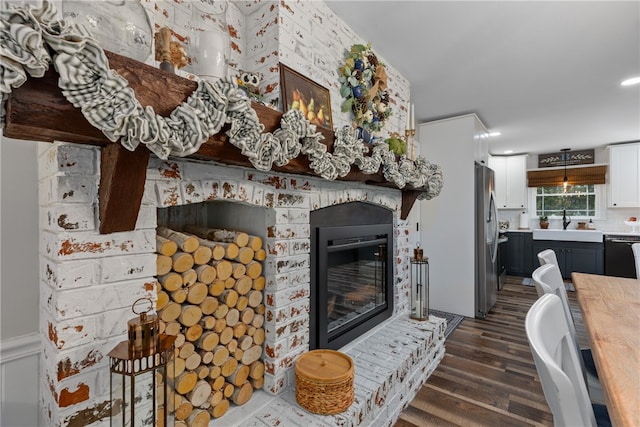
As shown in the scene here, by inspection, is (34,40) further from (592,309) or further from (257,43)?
(592,309)

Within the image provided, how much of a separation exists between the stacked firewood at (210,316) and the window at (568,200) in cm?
674

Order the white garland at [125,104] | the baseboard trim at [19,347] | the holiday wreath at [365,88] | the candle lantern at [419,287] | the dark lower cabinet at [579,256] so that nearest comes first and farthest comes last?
the white garland at [125,104] → the baseboard trim at [19,347] → the holiday wreath at [365,88] → the candle lantern at [419,287] → the dark lower cabinet at [579,256]

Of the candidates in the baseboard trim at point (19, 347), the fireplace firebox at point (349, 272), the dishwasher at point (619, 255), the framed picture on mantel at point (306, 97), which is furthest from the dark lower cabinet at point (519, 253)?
the baseboard trim at point (19, 347)

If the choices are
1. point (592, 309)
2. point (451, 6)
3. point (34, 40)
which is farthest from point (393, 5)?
point (592, 309)

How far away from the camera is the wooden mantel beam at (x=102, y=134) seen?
71cm

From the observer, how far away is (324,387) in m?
1.37

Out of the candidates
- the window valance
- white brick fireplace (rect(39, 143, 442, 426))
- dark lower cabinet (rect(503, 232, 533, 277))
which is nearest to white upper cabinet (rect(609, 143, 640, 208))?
the window valance

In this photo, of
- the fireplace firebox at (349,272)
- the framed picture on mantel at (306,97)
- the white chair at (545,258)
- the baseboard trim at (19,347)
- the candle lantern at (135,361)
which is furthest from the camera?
the white chair at (545,258)

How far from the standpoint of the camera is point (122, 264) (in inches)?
40.3

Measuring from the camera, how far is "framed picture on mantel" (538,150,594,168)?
5582mm

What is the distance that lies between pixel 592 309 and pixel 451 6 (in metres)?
1.83

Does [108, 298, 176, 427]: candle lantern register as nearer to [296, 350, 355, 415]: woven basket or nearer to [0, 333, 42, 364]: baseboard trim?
[0, 333, 42, 364]: baseboard trim

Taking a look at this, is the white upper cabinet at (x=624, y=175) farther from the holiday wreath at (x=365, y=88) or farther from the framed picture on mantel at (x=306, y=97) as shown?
the framed picture on mantel at (x=306, y=97)

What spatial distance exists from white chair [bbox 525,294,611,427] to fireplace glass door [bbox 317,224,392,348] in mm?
1120
